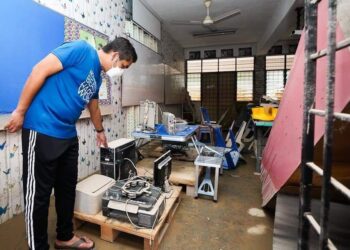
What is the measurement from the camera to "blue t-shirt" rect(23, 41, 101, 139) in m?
1.28

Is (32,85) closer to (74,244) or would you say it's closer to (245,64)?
(74,244)

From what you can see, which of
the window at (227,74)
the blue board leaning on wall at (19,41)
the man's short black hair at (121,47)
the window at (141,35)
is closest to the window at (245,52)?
the window at (227,74)

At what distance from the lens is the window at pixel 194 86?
8484mm

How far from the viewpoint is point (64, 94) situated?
1.33m

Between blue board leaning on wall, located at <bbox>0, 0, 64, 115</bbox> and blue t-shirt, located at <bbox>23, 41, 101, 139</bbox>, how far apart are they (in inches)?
28.9

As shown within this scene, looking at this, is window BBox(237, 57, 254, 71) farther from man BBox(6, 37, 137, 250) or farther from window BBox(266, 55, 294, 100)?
man BBox(6, 37, 137, 250)

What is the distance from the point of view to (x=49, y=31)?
84.7 inches

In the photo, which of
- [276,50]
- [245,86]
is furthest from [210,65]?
[276,50]

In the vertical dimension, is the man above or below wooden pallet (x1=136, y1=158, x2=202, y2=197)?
above

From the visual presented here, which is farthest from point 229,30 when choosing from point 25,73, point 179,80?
point 25,73

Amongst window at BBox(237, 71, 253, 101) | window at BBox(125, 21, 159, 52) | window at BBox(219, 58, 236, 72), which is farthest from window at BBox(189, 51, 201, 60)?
window at BBox(125, 21, 159, 52)

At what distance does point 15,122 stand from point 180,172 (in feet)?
6.27

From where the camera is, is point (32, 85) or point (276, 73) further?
point (276, 73)

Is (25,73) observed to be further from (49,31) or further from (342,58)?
(342,58)
